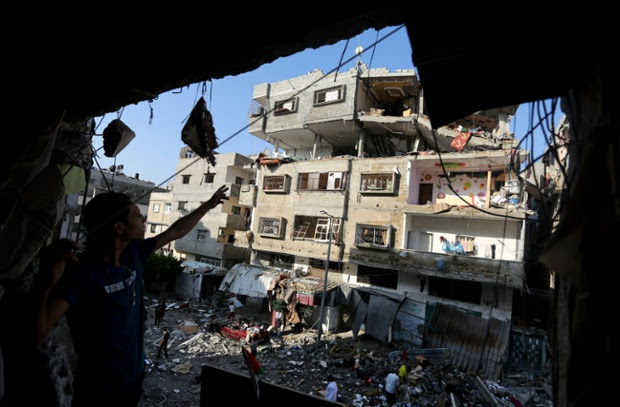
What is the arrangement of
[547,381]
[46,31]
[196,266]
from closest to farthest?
[46,31]
[547,381]
[196,266]

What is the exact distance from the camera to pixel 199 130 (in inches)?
147

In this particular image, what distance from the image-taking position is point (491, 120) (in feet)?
75.7

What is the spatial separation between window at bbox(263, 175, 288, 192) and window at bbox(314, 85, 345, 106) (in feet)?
22.4

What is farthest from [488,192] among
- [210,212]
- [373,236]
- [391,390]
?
[210,212]

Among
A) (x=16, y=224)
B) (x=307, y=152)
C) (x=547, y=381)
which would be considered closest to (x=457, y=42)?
(x=16, y=224)

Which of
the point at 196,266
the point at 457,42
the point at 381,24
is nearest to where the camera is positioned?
the point at 457,42

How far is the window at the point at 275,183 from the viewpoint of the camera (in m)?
24.1

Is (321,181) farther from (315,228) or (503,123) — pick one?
(503,123)

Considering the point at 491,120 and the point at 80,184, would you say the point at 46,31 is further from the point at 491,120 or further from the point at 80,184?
the point at 491,120

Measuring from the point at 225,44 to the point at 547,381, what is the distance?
18551 mm

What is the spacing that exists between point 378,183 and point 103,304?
19300 mm

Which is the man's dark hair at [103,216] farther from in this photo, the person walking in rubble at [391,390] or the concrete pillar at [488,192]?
the concrete pillar at [488,192]

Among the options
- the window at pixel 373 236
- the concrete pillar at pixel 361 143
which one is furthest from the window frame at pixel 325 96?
the window at pixel 373 236

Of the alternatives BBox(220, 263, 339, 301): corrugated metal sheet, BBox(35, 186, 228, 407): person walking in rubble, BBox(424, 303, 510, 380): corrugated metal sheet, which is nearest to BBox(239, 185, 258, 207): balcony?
BBox(220, 263, 339, 301): corrugated metal sheet
